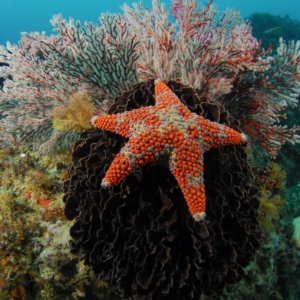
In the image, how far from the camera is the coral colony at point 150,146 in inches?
115

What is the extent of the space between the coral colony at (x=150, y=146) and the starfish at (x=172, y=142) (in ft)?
0.04

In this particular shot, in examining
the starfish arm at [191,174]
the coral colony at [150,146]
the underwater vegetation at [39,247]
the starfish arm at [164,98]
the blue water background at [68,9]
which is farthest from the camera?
the blue water background at [68,9]

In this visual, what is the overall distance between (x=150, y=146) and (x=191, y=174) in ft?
1.75

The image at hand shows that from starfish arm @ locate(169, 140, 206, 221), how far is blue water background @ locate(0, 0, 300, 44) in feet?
382

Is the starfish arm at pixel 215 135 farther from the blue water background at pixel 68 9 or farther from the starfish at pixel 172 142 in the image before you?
the blue water background at pixel 68 9

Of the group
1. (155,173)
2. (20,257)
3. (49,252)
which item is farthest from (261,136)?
(20,257)

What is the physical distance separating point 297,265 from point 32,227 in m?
6.83

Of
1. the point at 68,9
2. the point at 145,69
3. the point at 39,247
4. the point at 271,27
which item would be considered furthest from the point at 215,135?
the point at 68,9

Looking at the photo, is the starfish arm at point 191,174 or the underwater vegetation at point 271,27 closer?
the starfish arm at point 191,174

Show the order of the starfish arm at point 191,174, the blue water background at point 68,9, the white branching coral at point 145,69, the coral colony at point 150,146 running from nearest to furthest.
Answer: the starfish arm at point 191,174 < the coral colony at point 150,146 < the white branching coral at point 145,69 < the blue water background at point 68,9

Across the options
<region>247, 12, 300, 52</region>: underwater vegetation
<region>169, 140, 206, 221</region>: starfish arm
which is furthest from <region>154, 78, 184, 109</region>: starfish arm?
<region>247, 12, 300, 52</region>: underwater vegetation

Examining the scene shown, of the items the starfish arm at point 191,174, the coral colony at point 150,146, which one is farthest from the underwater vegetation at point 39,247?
the starfish arm at point 191,174

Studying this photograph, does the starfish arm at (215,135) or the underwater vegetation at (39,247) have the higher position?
the starfish arm at (215,135)

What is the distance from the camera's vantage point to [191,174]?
2629 millimetres
